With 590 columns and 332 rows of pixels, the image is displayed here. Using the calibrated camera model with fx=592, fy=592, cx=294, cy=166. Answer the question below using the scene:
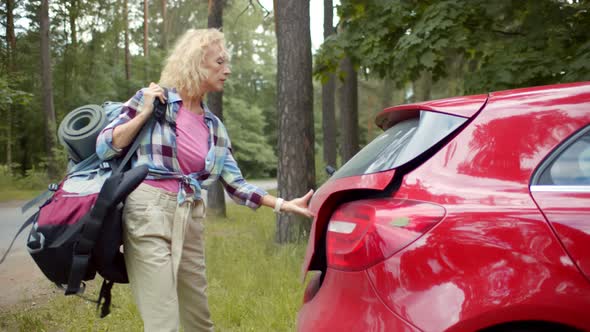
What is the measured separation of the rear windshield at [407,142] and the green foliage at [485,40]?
434 cm

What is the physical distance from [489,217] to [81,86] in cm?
2868

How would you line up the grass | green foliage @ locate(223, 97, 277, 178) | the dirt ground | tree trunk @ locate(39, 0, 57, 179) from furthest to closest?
green foliage @ locate(223, 97, 277, 178)
tree trunk @ locate(39, 0, 57, 179)
the dirt ground
the grass

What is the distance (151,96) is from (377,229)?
1445mm

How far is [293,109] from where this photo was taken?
803cm

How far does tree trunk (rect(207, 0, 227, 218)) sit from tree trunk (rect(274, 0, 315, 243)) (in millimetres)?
4919

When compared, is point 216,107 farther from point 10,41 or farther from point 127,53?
point 127,53

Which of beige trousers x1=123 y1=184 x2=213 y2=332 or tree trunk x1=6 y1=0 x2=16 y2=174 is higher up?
tree trunk x1=6 y1=0 x2=16 y2=174

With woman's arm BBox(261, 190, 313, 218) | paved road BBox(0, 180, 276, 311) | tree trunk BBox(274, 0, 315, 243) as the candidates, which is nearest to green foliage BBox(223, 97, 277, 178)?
paved road BBox(0, 180, 276, 311)

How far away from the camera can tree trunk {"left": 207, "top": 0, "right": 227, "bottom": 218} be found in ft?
42.1

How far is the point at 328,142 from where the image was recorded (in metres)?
16.9

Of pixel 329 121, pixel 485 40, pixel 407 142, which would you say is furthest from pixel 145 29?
pixel 407 142

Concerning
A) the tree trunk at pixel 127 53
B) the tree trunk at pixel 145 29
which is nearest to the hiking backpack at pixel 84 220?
the tree trunk at pixel 127 53

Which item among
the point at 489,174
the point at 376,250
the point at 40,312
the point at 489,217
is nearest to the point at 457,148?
the point at 489,174

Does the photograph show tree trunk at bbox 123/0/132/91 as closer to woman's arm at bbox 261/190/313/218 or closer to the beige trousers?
woman's arm at bbox 261/190/313/218
